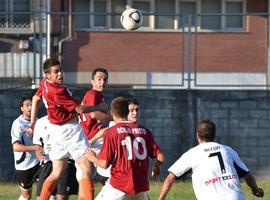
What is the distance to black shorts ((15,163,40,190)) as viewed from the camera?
1421cm

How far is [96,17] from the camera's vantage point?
75.2 feet

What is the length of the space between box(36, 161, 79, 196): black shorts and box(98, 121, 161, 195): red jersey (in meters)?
2.17

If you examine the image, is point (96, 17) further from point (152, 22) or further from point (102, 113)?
point (102, 113)

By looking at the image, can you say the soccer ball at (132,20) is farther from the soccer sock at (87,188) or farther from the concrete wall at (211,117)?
the soccer sock at (87,188)

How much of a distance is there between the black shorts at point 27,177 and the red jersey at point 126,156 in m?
4.04

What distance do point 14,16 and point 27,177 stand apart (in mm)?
9990

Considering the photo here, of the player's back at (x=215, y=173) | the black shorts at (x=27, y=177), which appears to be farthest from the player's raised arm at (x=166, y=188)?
the black shorts at (x=27, y=177)

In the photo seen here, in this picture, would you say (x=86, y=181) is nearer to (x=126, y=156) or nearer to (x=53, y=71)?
(x=53, y=71)

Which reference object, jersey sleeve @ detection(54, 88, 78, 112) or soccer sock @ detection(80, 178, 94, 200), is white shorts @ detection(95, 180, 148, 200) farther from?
jersey sleeve @ detection(54, 88, 78, 112)

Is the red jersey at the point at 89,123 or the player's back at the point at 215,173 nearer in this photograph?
the player's back at the point at 215,173

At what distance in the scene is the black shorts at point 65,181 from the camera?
41.2 ft

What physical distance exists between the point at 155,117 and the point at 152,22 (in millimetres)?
5019

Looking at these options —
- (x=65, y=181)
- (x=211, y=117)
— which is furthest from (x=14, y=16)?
(x=65, y=181)

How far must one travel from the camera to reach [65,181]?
12617 mm
